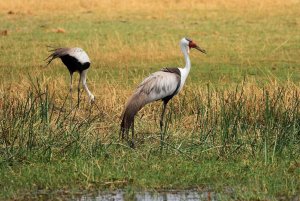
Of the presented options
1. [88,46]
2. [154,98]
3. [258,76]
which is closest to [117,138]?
[154,98]

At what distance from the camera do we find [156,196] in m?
6.08

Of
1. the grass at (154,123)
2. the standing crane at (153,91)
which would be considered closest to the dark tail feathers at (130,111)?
the standing crane at (153,91)

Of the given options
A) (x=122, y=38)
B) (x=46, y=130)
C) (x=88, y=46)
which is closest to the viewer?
(x=46, y=130)

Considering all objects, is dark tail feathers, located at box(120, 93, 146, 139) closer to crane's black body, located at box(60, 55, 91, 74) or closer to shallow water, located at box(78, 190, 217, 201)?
shallow water, located at box(78, 190, 217, 201)

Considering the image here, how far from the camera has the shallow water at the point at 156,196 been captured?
6012 millimetres

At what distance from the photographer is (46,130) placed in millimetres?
7305

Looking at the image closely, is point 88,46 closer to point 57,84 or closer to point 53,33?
point 53,33

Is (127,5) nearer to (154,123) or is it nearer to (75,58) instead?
(75,58)

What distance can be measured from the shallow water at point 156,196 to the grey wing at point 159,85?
6.58 ft

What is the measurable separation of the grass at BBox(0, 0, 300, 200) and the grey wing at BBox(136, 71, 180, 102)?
25cm

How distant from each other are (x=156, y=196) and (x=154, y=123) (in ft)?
8.72

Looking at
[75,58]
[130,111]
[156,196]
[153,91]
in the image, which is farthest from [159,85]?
[75,58]

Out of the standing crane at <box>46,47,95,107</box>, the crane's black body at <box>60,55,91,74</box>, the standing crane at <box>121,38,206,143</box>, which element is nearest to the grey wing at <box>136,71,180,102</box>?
the standing crane at <box>121,38,206,143</box>

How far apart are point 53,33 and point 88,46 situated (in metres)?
2.29
